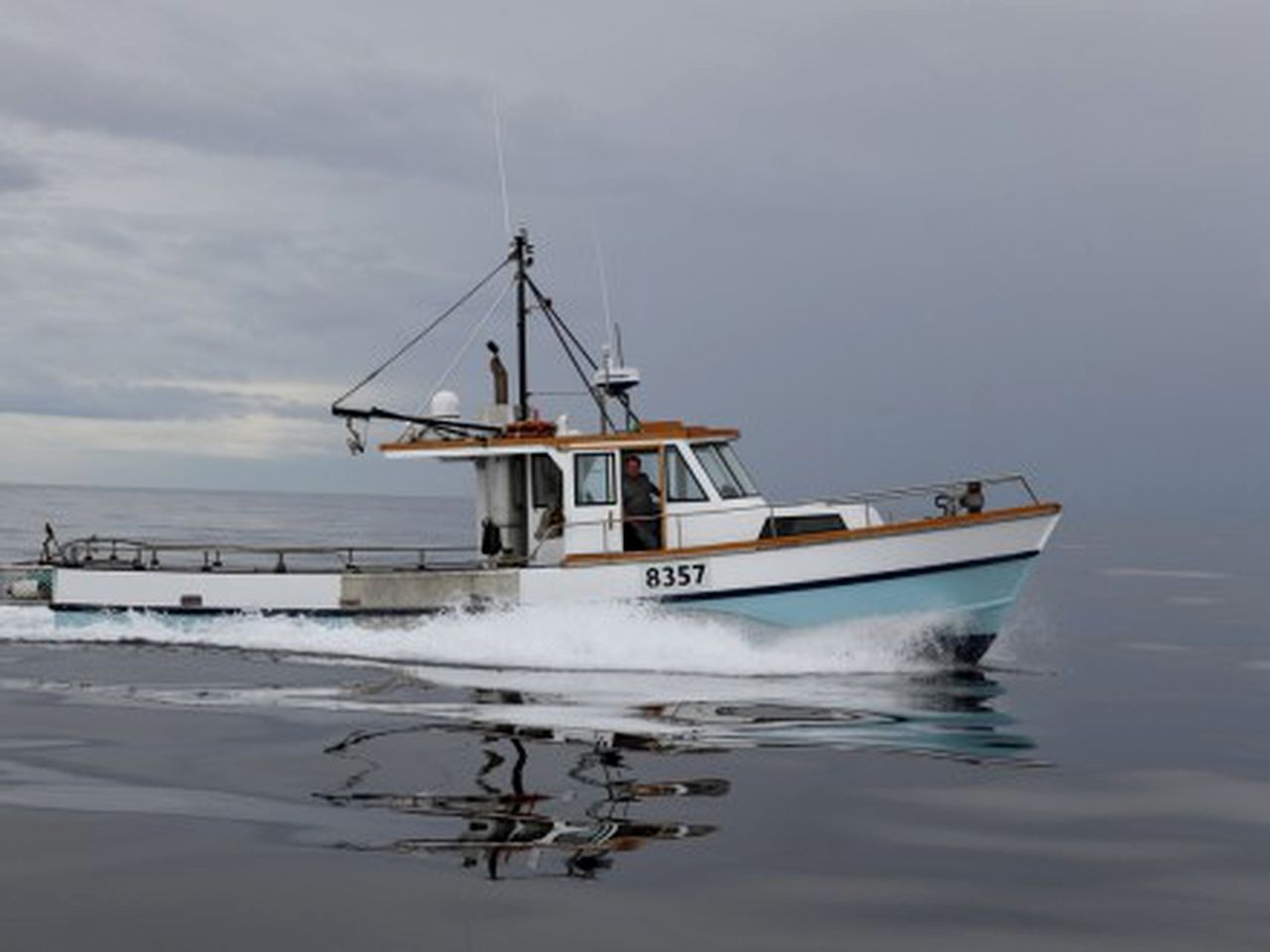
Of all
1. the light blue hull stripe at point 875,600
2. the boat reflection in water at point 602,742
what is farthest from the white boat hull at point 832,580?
the boat reflection in water at point 602,742

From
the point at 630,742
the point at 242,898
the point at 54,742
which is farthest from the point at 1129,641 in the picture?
the point at 242,898

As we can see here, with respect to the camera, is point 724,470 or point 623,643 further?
point 724,470

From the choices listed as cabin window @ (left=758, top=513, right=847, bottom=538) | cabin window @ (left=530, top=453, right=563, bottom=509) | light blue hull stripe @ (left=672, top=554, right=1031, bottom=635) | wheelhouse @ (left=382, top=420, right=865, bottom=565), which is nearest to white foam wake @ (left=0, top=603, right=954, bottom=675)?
light blue hull stripe @ (left=672, top=554, right=1031, bottom=635)

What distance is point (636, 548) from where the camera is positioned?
2042 centimetres

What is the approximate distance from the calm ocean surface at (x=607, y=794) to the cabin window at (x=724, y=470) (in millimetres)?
2295

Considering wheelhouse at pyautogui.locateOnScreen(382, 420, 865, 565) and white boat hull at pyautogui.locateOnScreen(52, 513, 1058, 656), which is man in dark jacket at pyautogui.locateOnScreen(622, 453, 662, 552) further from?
white boat hull at pyautogui.locateOnScreen(52, 513, 1058, 656)

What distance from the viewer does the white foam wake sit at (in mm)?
19328

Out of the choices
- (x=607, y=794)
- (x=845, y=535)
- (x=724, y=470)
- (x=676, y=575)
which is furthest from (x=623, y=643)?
(x=607, y=794)

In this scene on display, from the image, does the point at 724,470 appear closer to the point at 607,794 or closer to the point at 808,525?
the point at 808,525

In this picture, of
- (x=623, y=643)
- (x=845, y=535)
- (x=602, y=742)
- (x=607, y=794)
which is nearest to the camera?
(x=607, y=794)

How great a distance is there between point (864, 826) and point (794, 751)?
2873 millimetres

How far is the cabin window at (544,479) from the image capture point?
70.3 feet

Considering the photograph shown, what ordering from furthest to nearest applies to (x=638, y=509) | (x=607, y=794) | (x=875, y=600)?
(x=638, y=509)
(x=875, y=600)
(x=607, y=794)

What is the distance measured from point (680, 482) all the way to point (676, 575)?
62.0 inches
